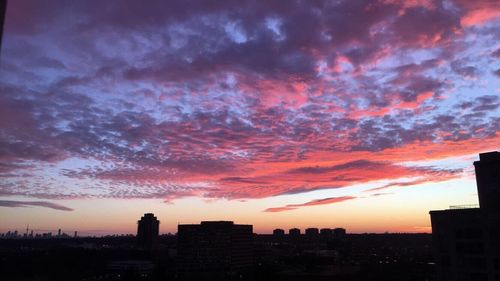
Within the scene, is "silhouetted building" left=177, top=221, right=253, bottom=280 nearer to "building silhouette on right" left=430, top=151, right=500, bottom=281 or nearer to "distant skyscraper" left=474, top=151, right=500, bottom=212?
"building silhouette on right" left=430, top=151, right=500, bottom=281

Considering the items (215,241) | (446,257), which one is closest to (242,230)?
(215,241)

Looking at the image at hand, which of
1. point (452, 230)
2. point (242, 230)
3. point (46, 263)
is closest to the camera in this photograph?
point (452, 230)

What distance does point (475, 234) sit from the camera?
45.3 m

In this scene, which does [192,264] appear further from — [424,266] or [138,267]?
[424,266]

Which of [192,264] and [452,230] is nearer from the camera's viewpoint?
[452,230]

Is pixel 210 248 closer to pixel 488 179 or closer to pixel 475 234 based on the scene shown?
pixel 488 179

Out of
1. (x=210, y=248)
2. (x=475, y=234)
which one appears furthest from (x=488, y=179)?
(x=210, y=248)

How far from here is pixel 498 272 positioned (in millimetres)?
42219

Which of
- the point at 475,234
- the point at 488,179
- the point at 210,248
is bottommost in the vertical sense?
the point at 210,248

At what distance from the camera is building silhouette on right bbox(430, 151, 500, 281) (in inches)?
1714

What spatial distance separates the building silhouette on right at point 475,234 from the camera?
143 ft

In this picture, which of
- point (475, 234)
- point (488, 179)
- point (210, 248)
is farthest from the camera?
point (210, 248)

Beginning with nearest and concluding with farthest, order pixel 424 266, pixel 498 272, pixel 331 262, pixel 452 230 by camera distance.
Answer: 1. pixel 498 272
2. pixel 452 230
3. pixel 424 266
4. pixel 331 262

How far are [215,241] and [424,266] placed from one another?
67.5 metres
